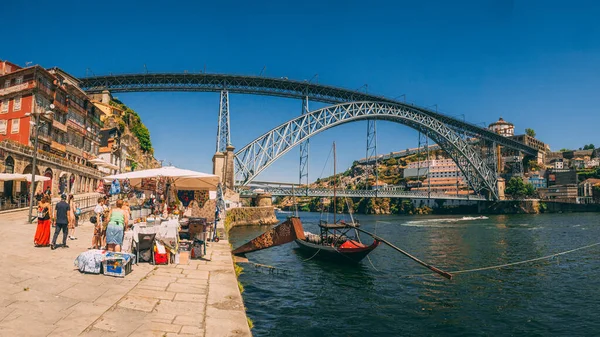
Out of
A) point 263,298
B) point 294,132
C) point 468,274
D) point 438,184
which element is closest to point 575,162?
point 438,184

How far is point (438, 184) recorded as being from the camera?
105m

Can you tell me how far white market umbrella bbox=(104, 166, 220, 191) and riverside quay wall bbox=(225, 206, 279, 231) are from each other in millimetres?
24983

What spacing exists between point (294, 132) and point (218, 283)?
39784mm

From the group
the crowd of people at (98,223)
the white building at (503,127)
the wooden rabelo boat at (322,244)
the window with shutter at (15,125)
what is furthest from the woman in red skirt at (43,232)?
the white building at (503,127)

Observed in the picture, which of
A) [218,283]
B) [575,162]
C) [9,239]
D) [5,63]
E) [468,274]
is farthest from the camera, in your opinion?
[575,162]

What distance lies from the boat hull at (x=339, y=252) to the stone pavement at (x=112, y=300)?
811cm

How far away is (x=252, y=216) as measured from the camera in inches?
1741

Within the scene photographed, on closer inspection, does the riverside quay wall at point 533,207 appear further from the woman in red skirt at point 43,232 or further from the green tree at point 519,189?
the woman in red skirt at point 43,232

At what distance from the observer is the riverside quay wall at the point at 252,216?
1607 inches

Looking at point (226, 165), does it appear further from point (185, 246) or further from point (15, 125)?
point (185, 246)

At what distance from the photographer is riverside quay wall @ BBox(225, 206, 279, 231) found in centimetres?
4083

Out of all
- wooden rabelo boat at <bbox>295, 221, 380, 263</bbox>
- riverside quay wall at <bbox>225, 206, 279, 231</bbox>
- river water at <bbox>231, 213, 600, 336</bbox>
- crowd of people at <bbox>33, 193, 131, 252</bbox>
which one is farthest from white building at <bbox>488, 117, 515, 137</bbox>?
crowd of people at <bbox>33, 193, 131, 252</bbox>

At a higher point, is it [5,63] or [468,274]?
[5,63]

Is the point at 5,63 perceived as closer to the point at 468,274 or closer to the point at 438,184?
the point at 468,274
